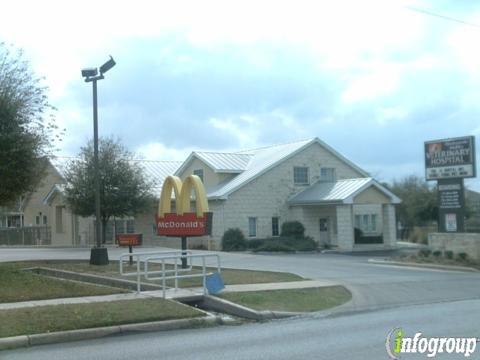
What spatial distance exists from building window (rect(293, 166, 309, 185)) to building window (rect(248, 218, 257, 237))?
4.09 m

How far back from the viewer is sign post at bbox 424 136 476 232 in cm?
2781

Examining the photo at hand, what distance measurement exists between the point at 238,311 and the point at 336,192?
85.6ft

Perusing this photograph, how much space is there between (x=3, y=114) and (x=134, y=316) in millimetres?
9629

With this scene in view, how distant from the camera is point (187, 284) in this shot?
16.6 meters

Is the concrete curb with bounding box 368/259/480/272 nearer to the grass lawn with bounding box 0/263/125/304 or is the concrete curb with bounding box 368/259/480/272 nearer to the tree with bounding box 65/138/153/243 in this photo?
the grass lawn with bounding box 0/263/125/304

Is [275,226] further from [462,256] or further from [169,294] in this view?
[169,294]

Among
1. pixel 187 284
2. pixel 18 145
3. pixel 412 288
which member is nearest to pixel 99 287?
pixel 187 284

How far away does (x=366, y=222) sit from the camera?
146 feet

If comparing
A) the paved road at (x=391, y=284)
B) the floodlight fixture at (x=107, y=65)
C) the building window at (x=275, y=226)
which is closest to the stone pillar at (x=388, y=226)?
the building window at (x=275, y=226)

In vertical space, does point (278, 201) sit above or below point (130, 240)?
above

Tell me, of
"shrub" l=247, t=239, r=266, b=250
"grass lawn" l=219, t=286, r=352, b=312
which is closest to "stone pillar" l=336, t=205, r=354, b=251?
"shrub" l=247, t=239, r=266, b=250

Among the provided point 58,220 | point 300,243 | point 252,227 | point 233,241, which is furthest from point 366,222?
point 58,220

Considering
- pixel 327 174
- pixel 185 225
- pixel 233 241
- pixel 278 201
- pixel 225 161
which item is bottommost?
pixel 233 241

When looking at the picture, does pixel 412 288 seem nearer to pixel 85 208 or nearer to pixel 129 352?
pixel 129 352
